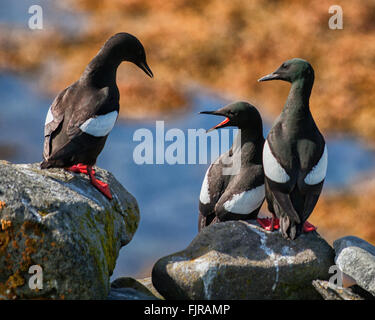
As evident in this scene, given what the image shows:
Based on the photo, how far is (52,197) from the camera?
247 inches

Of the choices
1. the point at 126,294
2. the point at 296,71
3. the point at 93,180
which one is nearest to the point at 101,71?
the point at 93,180

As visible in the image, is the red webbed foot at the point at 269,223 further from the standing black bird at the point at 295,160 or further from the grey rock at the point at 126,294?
the grey rock at the point at 126,294

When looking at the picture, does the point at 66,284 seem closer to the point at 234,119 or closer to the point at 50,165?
the point at 50,165

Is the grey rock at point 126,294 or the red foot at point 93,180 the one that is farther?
the red foot at point 93,180

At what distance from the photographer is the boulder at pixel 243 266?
6.63 m

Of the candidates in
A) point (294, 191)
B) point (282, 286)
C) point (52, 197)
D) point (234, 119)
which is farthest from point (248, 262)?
point (52, 197)

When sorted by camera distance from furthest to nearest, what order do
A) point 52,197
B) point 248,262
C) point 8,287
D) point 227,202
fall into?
point 227,202 → point 248,262 → point 52,197 → point 8,287

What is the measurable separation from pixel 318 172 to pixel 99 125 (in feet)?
8.93

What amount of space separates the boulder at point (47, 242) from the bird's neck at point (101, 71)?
1509 mm

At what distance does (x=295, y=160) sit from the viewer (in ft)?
22.1

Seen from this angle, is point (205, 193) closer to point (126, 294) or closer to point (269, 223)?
point (269, 223)

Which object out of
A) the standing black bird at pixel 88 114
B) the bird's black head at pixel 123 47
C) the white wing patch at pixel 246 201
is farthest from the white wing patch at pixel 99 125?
the white wing patch at pixel 246 201
